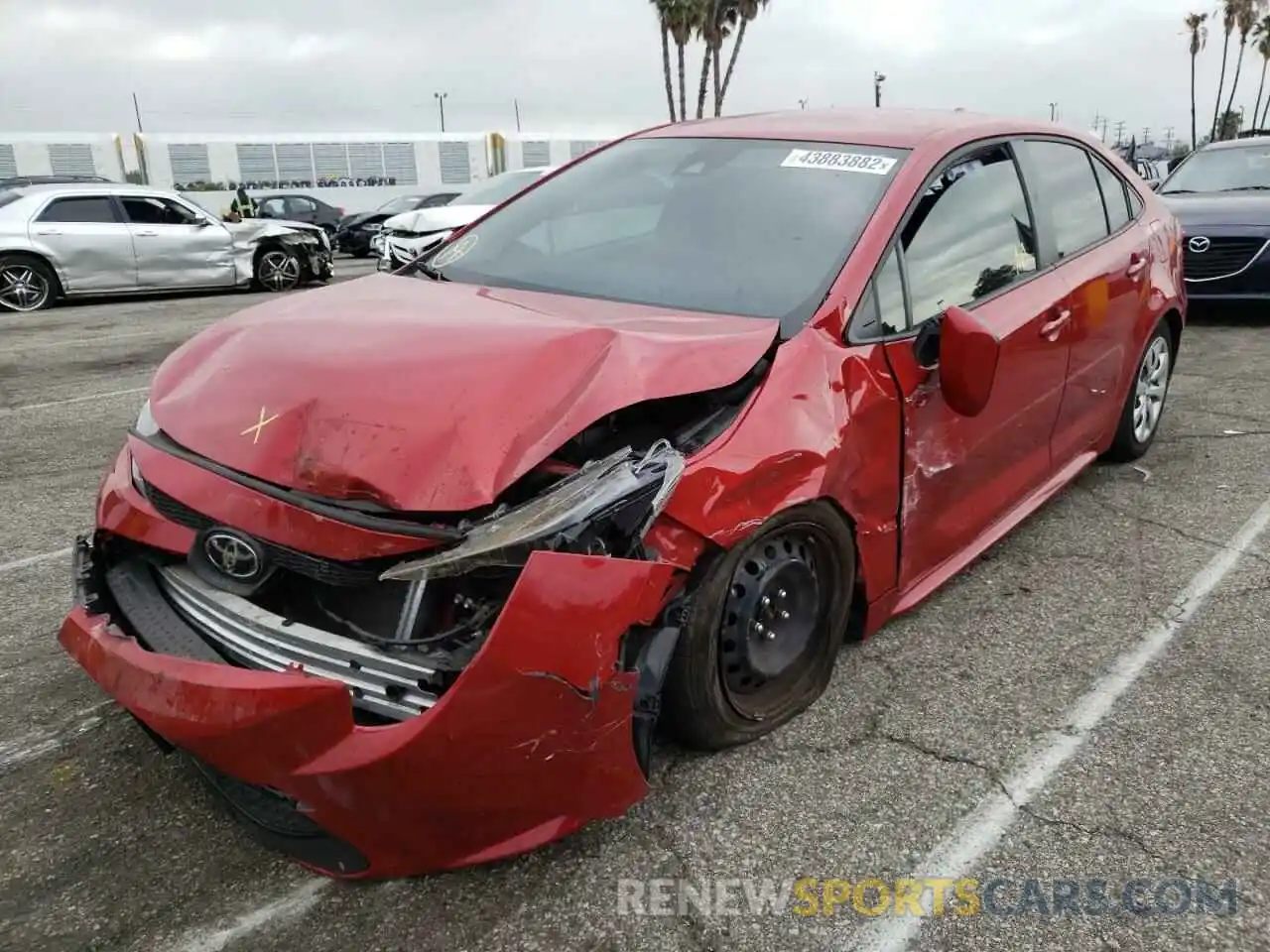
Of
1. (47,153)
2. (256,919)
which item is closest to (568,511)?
(256,919)

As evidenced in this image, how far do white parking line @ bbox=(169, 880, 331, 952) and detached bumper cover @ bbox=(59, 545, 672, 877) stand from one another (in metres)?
0.11

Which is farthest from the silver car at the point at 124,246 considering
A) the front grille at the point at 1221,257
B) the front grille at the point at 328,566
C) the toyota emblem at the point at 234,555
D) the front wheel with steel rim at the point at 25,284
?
the front grille at the point at 328,566

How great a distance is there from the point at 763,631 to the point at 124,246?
12.3m

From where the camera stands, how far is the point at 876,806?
7.89ft

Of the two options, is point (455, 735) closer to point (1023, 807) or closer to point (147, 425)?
point (147, 425)

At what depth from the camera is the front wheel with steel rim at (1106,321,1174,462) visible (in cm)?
456

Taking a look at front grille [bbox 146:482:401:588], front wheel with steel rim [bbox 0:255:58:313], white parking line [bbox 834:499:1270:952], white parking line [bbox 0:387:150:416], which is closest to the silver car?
front wheel with steel rim [bbox 0:255:58:313]

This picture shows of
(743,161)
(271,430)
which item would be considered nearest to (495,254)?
(743,161)

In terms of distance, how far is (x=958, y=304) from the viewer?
3.04 meters

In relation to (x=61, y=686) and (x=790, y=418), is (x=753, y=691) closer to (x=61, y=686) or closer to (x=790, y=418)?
(x=790, y=418)

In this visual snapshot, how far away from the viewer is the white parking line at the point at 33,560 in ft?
12.7

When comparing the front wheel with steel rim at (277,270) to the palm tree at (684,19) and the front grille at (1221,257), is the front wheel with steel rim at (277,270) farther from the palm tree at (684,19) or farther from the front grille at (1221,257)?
the palm tree at (684,19)

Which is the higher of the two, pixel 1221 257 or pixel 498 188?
pixel 498 188

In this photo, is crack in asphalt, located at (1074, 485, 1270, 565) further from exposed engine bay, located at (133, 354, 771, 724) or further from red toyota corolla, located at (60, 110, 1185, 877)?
exposed engine bay, located at (133, 354, 771, 724)
